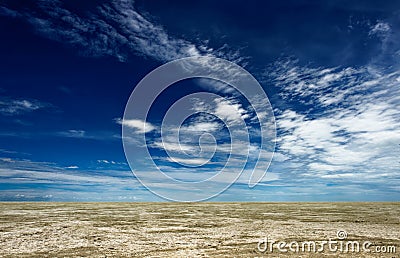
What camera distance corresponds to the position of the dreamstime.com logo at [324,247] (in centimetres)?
1884

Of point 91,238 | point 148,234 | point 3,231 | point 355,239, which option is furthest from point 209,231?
point 3,231

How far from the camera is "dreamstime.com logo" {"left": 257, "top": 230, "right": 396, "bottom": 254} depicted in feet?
61.8

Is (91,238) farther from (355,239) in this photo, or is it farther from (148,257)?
(355,239)

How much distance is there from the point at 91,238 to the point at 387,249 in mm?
21080

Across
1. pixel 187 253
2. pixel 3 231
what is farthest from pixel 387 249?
pixel 3 231

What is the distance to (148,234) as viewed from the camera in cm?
2531

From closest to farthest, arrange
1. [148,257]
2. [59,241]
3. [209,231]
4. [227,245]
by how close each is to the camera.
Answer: [148,257] < [227,245] < [59,241] < [209,231]

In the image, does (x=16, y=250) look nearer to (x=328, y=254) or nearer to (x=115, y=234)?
(x=115, y=234)

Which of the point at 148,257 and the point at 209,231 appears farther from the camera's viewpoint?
the point at 209,231

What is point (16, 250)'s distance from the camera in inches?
744

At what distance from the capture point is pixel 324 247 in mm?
19938

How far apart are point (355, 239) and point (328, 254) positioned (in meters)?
6.46

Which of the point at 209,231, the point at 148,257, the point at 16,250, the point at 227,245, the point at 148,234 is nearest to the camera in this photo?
the point at 148,257

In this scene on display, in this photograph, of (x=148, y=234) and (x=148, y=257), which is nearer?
(x=148, y=257)
